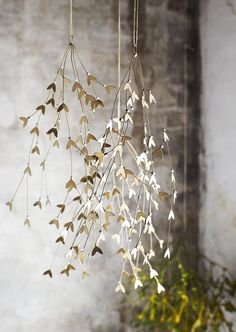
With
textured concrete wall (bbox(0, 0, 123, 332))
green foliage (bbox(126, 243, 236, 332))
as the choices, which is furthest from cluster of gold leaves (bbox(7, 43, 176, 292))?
green foliage (bbox(126, 243, 236, 332))

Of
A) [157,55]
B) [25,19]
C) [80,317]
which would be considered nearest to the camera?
[25,19]

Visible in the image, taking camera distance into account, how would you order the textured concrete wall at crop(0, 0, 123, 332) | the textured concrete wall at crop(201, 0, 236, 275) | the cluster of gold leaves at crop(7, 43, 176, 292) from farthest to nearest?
the textured concrete wall at crop(201, 0, 236, 275), the textured concrete wall at crop(0, 0, 123, 332), the cluster of gold leaves at crop(7, 43, 176, 292)

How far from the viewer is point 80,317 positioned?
2.91 metres

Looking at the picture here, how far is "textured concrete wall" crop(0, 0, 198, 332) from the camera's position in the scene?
270 cm

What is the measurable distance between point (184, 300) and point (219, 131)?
3.16 ft

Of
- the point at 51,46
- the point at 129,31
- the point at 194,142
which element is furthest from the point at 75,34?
the point at 194,142

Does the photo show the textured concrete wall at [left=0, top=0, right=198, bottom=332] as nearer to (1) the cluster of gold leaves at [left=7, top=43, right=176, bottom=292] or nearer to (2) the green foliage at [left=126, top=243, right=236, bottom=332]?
(1) the cluster of gold leaves at [left=7, top=43, right=176, bottom=292]

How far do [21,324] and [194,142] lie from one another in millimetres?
1418

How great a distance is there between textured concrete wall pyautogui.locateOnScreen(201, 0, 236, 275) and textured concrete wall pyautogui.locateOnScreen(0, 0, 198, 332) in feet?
1.08

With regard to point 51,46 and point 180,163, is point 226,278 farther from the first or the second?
point 51,46

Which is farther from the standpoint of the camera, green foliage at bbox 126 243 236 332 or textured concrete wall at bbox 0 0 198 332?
green foliage at bbox 126 243 236 332

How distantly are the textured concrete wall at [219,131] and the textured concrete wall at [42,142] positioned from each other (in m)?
0.33

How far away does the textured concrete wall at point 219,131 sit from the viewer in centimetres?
306

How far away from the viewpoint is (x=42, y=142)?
9.13 ft
